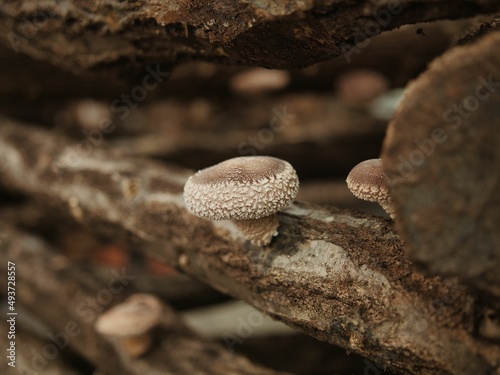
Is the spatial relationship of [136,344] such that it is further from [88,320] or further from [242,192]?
[242,192]

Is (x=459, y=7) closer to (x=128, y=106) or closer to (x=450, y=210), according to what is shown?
(x=450, y=210)

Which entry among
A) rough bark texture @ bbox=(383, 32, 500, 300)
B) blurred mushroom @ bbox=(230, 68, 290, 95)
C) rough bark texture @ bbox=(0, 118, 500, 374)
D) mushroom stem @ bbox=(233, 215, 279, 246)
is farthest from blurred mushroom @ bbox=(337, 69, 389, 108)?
rough bark texture @ bbox=(383, 32, 500, 300)

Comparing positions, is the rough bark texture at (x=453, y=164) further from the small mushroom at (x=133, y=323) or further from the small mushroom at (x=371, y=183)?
the small mushroom at (x=133, y=323)

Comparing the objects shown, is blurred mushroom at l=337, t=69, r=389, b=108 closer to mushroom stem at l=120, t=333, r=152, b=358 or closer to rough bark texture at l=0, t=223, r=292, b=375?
rough bark texture at l=0, t=223, r=292, b=375

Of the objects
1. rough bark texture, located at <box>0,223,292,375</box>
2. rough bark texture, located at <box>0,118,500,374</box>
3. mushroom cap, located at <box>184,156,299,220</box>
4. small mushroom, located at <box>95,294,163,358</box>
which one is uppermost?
mushroom cap, located at <box>184,156,299,220</box>

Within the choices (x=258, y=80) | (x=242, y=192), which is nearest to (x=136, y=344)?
(x=242, y=192)

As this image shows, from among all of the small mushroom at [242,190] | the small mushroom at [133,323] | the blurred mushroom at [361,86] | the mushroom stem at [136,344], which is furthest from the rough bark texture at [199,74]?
the small mushroom at [242,190]
